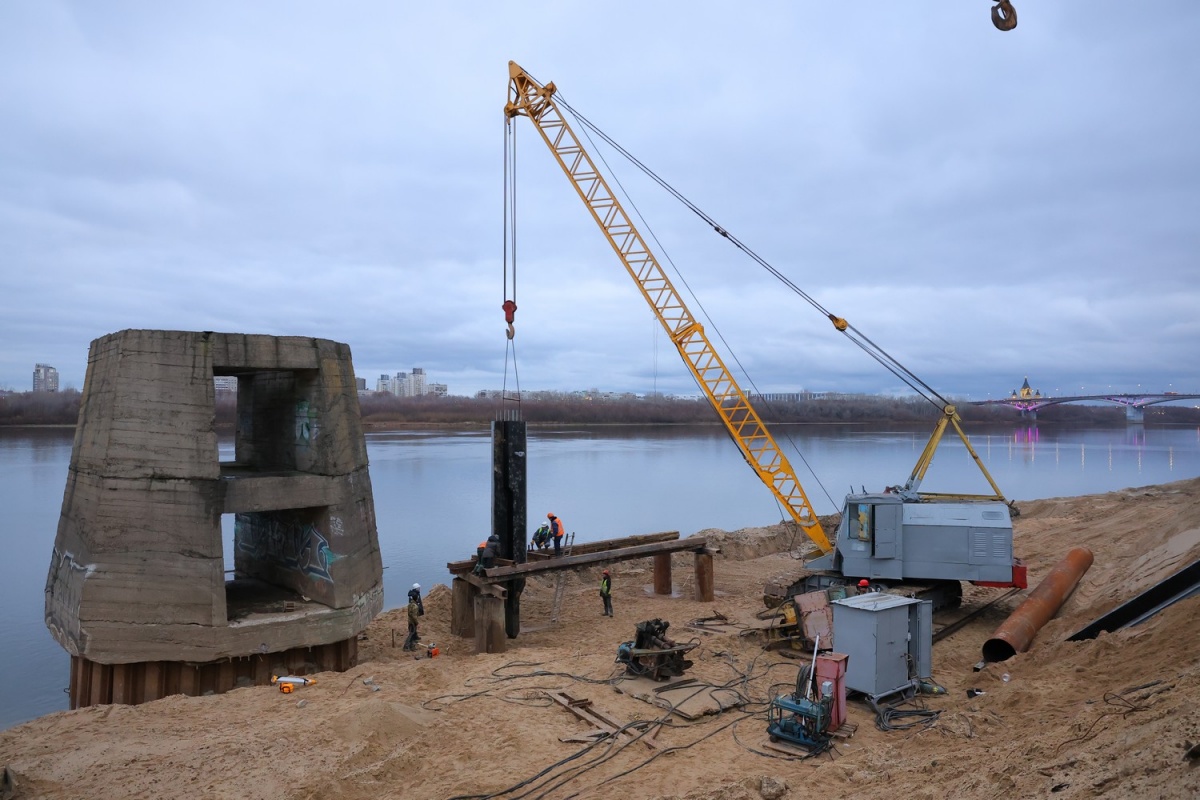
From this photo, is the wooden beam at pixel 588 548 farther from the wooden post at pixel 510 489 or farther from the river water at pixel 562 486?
the river water at pixel 562 486

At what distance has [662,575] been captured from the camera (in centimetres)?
1956

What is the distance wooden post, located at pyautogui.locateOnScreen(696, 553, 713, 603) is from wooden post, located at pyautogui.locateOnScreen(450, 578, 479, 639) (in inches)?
221

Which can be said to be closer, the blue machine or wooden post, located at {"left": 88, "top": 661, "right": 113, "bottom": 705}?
the blue machine

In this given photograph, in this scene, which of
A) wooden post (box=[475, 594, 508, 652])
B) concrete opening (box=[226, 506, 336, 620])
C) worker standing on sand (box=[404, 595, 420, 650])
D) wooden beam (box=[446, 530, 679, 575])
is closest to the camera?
wooden post (box=[475, 594, 508, 652])

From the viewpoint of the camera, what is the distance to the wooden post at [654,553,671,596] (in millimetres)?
19500

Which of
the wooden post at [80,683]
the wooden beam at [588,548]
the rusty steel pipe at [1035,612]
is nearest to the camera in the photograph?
the wooden post at [80,683]

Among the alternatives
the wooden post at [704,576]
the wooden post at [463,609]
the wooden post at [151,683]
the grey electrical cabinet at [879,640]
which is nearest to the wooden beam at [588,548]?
the wooden post at [463,609]

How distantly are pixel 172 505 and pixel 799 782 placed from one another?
10.1 m

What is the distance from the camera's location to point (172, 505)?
12.4 meters

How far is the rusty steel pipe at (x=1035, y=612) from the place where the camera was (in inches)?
490

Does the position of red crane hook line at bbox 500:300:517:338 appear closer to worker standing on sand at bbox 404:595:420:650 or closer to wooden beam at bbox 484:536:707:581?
wooden beam at bbox 484:536:707:581

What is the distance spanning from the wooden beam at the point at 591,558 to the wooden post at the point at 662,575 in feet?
4.26

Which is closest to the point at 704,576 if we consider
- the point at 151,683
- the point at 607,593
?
the point at 607,593

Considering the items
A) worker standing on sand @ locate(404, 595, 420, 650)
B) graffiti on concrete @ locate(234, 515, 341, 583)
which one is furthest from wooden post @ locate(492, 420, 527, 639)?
graffiti on concrete @ locate(234, 515, 341, 583)
